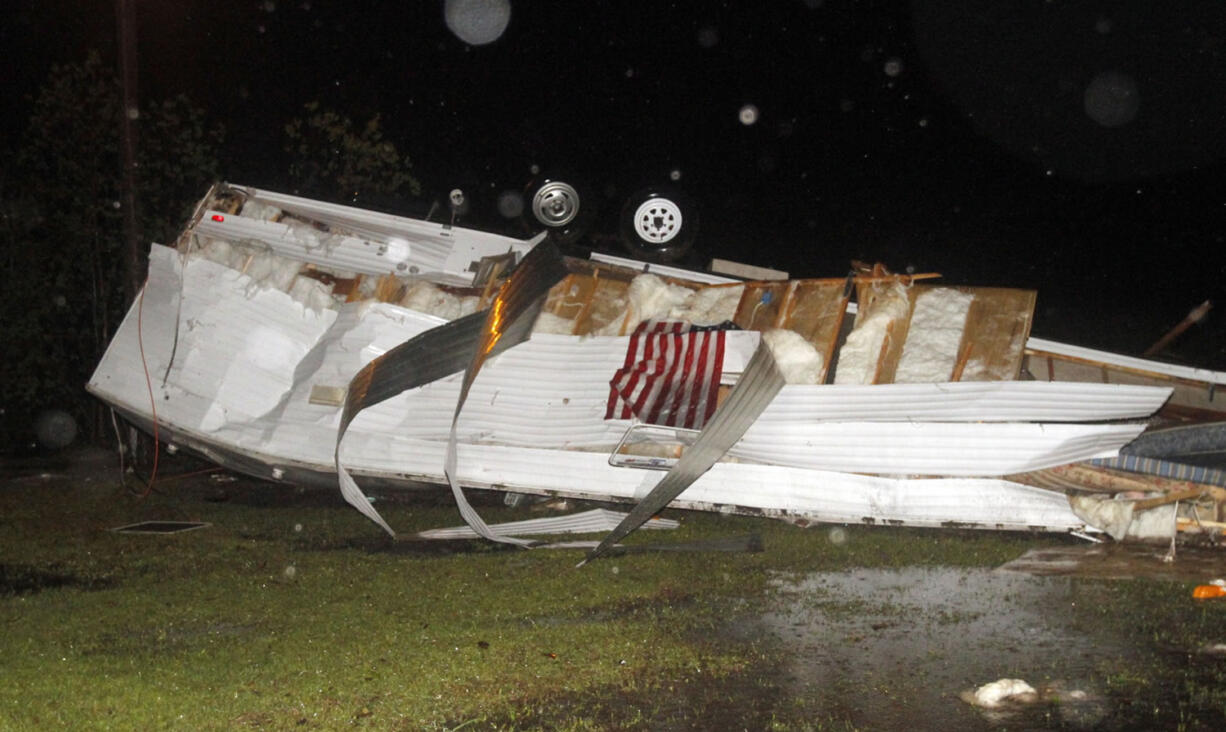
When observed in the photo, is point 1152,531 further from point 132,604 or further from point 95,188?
point 95,188

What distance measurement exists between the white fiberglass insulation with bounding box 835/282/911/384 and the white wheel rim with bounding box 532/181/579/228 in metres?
3.56

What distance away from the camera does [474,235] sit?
8.89m

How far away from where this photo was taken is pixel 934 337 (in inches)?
289

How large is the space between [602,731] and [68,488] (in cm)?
817

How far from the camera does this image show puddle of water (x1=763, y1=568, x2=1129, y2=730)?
3.95m

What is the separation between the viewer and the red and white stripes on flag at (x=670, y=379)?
7.37m

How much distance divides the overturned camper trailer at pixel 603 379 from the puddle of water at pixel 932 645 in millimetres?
1096

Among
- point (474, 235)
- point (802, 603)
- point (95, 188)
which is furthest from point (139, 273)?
point (802, 603)

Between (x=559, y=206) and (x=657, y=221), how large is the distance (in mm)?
1013

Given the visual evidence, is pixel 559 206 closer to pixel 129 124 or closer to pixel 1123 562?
pixel 129 124

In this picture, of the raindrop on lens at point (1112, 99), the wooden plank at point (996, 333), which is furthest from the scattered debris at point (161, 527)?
the raindrop on lens at point (1112, 99)

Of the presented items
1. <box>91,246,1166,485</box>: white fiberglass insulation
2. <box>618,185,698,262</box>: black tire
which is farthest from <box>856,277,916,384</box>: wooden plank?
<box>618,185,698,262</box>: black tire

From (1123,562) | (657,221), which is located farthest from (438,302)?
(1123,562)

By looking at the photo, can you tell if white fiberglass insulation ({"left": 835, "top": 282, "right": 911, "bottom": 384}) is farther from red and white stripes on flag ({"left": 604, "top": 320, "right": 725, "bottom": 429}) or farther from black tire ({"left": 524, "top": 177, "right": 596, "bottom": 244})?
black tire ({"left": 524, "top": 177, "right": 596, "bottom": 244})
